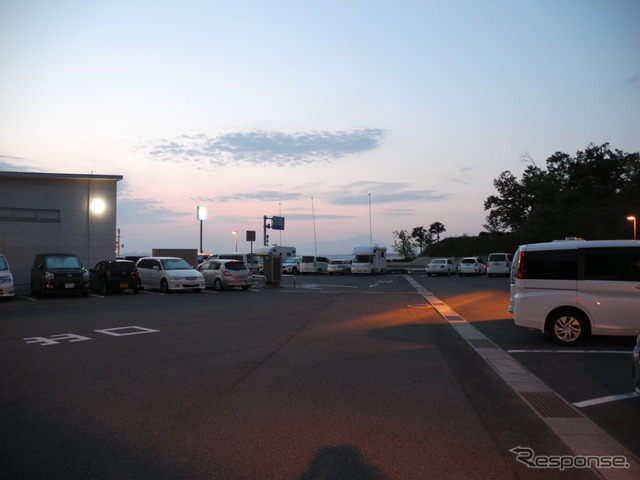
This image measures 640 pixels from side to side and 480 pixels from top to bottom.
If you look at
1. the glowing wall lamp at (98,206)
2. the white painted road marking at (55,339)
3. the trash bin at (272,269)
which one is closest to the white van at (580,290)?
the white painted road marking at (55,339)

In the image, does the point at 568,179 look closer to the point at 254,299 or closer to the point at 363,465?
the point at 254,299

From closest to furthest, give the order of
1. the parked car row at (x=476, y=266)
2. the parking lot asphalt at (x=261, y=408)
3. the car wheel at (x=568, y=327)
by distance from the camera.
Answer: the parking lot asphalt at (x=261, y=408)
the car wheel at (x=568, y=327)
the parked car row at (x=476, y=266)

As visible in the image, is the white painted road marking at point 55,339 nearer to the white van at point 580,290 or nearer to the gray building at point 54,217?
the white van at point 580,290

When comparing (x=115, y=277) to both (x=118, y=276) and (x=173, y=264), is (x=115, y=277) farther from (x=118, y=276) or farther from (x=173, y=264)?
(x=173, y=264)

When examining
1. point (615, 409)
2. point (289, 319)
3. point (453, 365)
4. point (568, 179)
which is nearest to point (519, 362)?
point (453, 365)

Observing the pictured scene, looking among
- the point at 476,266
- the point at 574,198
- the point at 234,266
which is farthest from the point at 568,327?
the point at 574,198

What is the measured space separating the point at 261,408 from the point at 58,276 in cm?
1922

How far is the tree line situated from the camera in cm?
6375

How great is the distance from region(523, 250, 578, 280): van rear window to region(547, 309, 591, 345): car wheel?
71 cm

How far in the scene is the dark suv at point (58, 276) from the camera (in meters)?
22.2

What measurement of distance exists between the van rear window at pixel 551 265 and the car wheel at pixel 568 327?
71cm

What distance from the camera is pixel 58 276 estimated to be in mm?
22312

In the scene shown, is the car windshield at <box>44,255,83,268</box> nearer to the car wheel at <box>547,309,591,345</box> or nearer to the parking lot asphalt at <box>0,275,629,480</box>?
the parking lot asphalt at <box>0,275,629,480</box>

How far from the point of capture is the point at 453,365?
8.62 m
